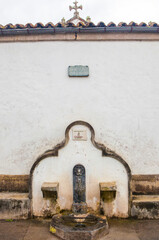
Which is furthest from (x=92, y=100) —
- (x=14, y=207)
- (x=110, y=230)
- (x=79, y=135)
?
(x=14, y=207)

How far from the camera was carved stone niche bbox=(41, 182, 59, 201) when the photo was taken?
4.43 m

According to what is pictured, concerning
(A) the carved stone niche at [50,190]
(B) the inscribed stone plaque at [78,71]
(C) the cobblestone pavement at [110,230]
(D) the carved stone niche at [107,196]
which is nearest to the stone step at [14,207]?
(C) the cobblestone pavement at [110,230]

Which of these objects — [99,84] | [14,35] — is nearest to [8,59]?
[14,35]

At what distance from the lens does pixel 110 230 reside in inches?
164

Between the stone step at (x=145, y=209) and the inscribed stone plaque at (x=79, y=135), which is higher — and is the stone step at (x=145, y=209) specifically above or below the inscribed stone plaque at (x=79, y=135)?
below

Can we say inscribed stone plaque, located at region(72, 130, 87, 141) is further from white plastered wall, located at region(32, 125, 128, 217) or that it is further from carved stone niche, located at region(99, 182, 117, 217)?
carved stone niche, located at region(99, 182, 117, 217)

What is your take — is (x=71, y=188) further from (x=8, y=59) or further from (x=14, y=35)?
(x=14, y=35)

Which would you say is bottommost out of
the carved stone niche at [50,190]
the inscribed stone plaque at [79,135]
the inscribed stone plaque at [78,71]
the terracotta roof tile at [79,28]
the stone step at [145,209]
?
the stone step at [145,209]

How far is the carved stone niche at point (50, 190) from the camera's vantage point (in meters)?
4.43

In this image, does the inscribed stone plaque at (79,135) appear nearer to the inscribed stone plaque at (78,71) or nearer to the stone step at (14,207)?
the inscribed stone plaque at (78,71)

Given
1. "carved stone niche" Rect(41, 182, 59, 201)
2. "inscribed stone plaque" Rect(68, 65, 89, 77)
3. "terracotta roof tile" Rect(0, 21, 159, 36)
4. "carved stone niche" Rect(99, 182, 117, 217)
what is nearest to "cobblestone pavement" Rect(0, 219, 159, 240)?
"carved stone niche" Rect(99, 182, 117, 217)

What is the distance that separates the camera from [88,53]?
16.8 feet

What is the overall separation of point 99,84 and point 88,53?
0.80 metres

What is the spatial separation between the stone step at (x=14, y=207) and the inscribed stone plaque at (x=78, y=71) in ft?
10.0
